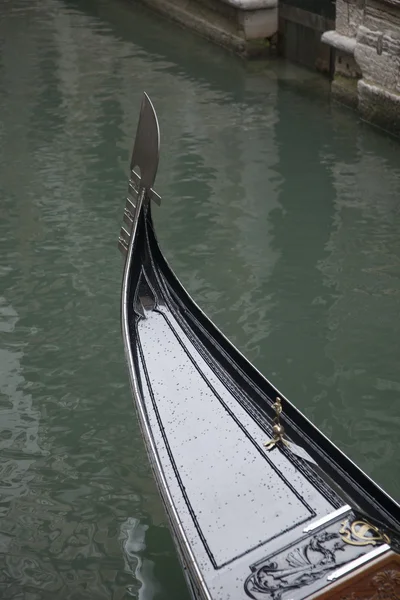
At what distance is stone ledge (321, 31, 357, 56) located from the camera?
16.7 ft

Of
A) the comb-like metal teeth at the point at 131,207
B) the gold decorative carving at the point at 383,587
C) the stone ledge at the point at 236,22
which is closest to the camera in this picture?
the gold decorative carving at the point at 383,587

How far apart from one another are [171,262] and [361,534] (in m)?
2.11

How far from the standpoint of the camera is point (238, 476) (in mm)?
2150

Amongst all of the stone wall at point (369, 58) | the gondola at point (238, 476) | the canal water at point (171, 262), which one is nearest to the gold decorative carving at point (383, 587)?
the gondola at point (238, 476)

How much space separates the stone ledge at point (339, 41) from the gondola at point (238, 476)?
259 centimetres

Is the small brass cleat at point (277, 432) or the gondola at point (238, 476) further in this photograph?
the small brass cleat at point (277, 432)

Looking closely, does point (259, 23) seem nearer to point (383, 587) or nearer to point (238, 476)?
point (238, 476)

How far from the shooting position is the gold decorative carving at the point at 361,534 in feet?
6.19

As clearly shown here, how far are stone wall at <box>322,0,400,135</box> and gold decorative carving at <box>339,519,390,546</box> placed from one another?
317cm

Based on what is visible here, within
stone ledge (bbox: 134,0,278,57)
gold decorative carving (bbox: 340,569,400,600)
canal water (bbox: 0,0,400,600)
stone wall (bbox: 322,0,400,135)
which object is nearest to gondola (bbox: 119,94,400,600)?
gold decorative carving (bbox: 340,569,400,600)

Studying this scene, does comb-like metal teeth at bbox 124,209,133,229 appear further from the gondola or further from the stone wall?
the stone wall

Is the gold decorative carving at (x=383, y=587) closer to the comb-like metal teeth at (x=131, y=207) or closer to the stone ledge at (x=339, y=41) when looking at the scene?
the comb-like metal teeth at (x=131, y=207)

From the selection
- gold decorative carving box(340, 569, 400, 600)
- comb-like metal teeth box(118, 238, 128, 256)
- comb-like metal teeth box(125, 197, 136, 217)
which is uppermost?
comb-like metal teeth box(125, 197, 136, 217)

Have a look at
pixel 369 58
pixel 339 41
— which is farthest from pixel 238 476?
pixel 339 41
